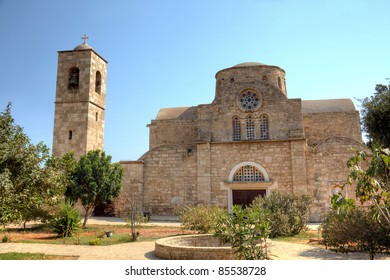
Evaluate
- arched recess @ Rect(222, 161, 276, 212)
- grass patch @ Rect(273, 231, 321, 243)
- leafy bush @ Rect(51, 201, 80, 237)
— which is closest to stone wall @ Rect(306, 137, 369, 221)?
arched recess @ Rect(222, 161, 276, 212)

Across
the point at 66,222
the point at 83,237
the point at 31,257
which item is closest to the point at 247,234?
the point at 31,257

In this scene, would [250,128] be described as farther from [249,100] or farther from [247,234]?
[247,234]

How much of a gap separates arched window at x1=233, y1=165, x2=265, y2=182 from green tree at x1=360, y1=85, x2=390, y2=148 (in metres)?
7.03

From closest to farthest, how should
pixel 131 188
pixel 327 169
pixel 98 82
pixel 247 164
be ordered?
pixel 327 169 → pixel 247 164 → pixel 131 188 → pixel 98 82

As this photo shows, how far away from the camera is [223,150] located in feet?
66.5

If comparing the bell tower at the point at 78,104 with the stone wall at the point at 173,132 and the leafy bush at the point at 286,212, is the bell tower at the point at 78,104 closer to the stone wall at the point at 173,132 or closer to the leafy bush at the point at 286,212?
the stone wall at the point at 173,132

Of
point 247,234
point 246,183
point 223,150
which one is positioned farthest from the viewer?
point 223,150

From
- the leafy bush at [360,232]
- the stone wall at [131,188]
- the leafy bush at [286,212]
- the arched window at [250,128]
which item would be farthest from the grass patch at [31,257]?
the arched window at [250,128]

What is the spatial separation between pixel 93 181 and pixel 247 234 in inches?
457

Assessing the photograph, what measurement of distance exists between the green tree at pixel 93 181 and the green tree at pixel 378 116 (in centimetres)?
1259

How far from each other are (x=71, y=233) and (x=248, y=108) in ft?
42.7

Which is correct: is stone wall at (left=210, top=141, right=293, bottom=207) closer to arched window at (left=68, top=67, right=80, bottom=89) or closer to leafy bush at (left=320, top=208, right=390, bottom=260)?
arched window at (left=68, top=67, right=80, bottom=89)
